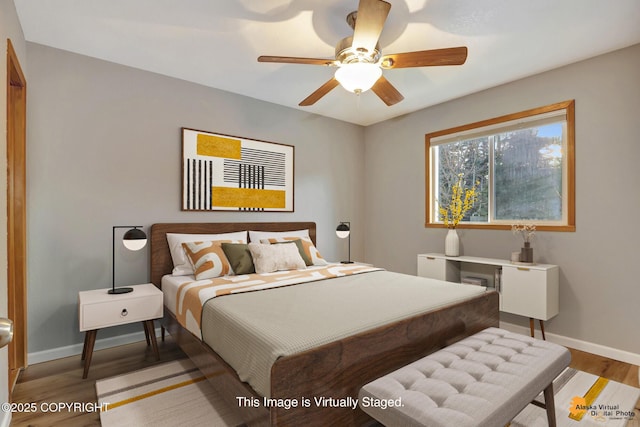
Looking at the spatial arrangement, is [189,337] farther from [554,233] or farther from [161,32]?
[554,233]

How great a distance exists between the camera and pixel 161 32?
2.44 metres

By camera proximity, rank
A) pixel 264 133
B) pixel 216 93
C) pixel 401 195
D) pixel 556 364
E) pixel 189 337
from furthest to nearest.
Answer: pixel 401 195, pixel 264 133, pixel 216 93, pixel 189 337, pixel 556 364

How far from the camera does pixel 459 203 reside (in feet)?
12.0

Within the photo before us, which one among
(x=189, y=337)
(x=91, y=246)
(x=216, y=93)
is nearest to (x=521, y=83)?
(x=216, y=93)

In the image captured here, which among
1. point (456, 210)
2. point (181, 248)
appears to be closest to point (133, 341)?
point (181, 248)

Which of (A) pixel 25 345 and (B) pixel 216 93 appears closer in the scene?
(A) pixel 25 345

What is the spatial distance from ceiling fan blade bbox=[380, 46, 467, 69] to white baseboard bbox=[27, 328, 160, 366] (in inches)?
123

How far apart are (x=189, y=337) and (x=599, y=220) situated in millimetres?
3433

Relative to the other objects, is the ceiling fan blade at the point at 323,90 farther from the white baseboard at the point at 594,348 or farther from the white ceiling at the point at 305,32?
the white baseboard at the point at 594,348

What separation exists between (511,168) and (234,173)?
2965mm

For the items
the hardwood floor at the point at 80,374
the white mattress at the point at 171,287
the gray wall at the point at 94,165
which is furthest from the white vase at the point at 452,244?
the white mattress at the point at 171,287

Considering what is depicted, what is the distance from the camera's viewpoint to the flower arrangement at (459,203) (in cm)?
365

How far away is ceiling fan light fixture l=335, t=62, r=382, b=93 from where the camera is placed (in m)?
2.07

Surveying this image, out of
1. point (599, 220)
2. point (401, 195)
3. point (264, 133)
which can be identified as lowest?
point (599, 220)
